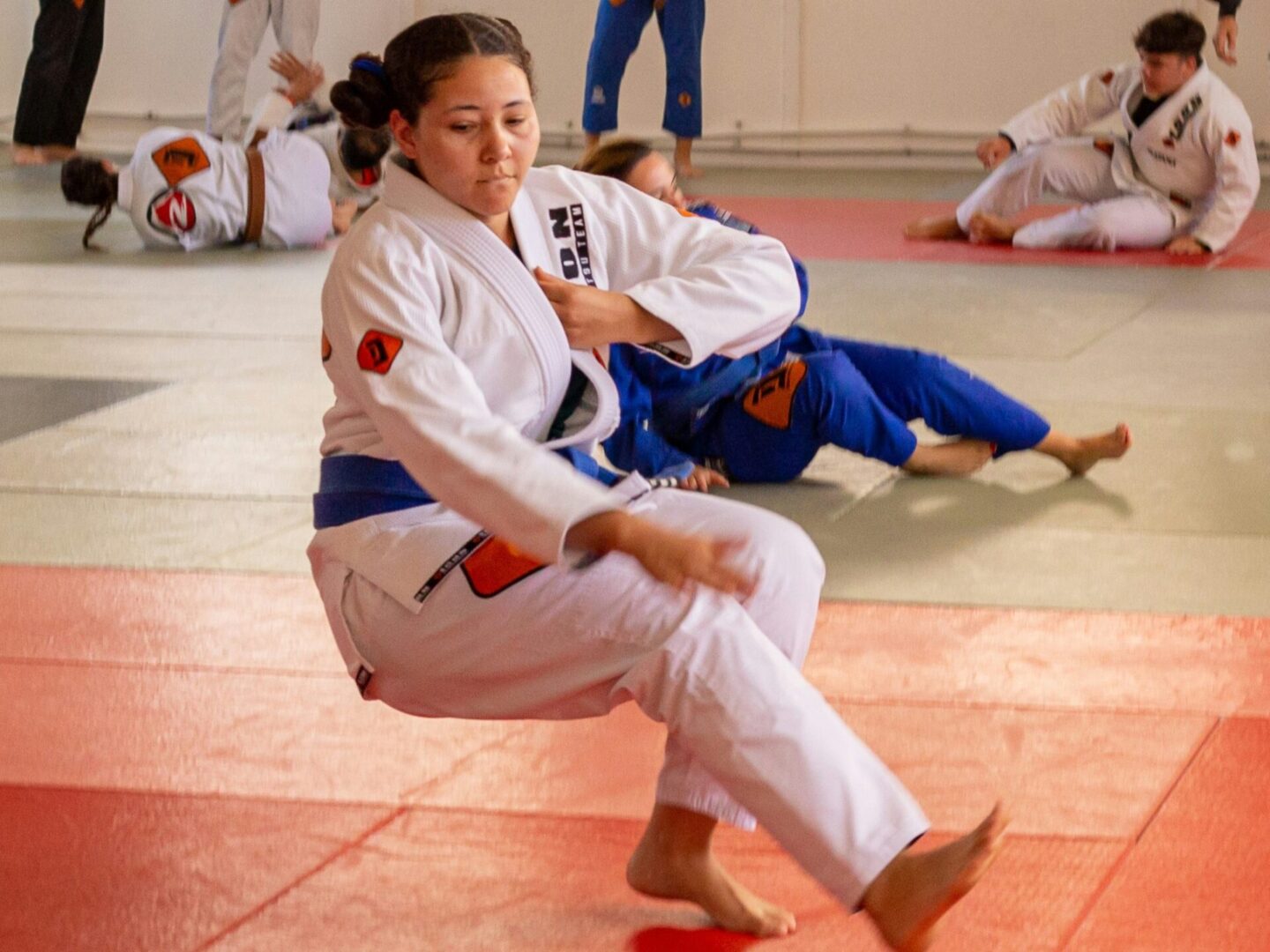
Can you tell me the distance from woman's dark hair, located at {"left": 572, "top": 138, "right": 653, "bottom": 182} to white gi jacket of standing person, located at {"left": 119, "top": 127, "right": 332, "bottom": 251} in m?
4.18

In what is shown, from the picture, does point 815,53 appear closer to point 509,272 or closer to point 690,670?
point 509,272

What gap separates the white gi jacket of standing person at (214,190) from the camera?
7594 millimetres

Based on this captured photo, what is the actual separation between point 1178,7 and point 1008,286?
448 centimetres

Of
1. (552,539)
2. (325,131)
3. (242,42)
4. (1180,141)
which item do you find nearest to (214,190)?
(325,131)

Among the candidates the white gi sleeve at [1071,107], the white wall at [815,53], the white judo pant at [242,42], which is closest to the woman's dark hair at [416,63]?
the white gi sleeve at [1071,107]

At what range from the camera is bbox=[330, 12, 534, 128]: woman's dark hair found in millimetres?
2145

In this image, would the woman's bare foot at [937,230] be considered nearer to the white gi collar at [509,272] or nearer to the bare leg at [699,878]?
the white gi collar at [509,272]

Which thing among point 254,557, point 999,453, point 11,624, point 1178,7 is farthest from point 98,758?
point 1178,7

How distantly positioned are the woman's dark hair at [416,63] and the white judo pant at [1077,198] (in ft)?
19.4

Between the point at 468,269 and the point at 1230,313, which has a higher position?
the point at 468,269

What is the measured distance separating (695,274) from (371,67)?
20.5 inches

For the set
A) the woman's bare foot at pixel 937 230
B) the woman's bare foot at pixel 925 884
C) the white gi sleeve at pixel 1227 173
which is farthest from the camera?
the woman's bare foot at pixel 937 230

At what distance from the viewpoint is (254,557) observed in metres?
3.67

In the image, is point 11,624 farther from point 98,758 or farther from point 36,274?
point 36,274
